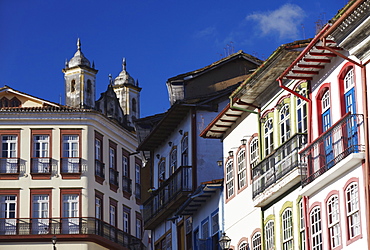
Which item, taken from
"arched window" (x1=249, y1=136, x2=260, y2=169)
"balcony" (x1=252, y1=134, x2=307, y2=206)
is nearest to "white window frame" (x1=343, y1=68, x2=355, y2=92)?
"balcony" (x1=252, y1=134, x2=307, y2=206)

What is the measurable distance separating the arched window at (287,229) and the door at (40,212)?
108 feet

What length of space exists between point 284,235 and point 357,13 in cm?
901

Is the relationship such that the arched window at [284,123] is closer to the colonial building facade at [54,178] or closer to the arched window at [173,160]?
the arched window at [173,160]

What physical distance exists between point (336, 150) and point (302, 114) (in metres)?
4.11

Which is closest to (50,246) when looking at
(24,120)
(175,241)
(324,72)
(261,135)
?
(24,120)

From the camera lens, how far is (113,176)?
68875mm

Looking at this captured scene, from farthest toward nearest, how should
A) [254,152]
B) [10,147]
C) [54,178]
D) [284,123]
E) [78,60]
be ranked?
[78,60]
[10,147]
[54,178]
[254,152]
[284,123]

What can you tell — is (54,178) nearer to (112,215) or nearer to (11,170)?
(11,170)

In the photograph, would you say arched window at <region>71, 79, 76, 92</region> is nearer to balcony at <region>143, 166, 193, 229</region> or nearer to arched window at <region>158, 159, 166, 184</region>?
arched window at <region>158, 159, 166, 184</region>

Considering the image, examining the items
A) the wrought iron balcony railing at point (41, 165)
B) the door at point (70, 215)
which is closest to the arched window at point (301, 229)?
the door at point (70, 215)

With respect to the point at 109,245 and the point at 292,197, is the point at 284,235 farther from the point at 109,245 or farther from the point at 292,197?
the point at 109,245

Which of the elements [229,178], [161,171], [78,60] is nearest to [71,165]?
[78,60]

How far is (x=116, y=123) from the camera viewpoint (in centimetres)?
6931

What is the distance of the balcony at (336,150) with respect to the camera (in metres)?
28.3
